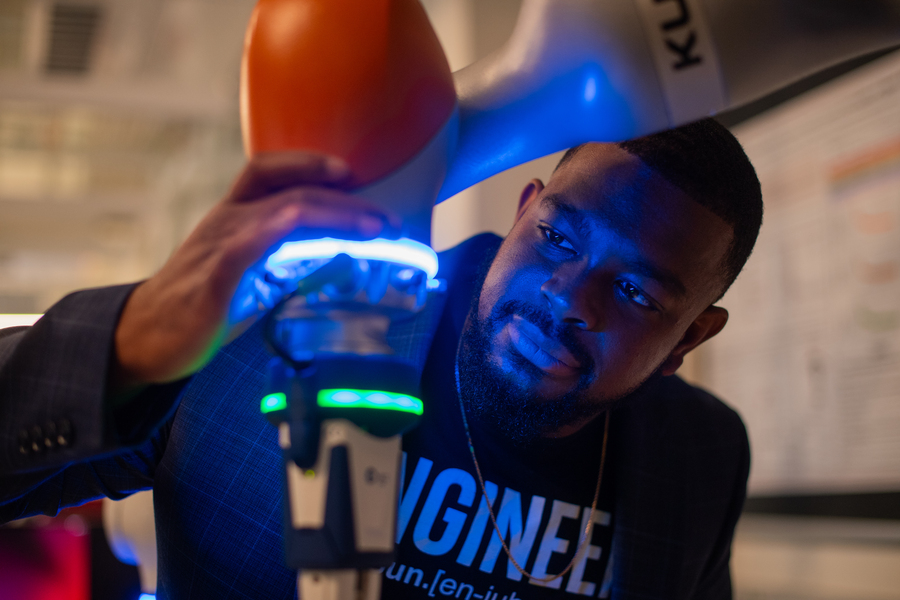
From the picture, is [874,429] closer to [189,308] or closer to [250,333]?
[250,333]

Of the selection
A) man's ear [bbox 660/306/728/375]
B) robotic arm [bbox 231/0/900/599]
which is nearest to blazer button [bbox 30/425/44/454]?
robotic arm [bbox 231/0/900/599]

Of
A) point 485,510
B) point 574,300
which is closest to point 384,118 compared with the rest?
point 574,300

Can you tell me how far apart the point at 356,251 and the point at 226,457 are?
0.59 m

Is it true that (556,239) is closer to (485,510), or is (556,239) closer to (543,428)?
(543,428)

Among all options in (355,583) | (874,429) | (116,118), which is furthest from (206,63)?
(355,583)

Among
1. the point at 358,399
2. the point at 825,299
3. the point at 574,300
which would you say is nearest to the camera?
the point at 358,399

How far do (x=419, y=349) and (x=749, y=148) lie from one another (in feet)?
3.32

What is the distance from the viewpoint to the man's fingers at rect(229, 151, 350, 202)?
0.38 metres

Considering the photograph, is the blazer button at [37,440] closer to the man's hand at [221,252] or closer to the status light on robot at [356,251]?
the man's hand at [221,252]

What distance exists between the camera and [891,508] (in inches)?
51.0

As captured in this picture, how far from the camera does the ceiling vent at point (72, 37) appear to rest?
2.29 meters

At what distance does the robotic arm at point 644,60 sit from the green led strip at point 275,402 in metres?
0.17

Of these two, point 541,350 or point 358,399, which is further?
point 541,350

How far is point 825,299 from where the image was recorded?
57.0 inches
